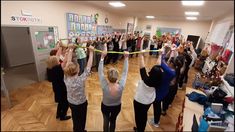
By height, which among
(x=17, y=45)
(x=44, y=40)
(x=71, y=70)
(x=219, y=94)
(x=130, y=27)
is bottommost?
(x=219, y=94)

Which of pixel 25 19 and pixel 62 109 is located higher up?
pixel 25 19

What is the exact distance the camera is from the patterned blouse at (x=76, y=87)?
1.67m

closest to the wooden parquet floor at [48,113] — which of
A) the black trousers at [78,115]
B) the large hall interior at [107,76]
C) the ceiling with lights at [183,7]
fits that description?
the large hall interior at [107,76]

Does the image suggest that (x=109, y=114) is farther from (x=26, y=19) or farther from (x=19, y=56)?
(x=19, y=56)

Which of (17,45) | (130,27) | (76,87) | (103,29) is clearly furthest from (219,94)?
(130,27)

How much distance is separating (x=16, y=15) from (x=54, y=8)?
44.8 inches

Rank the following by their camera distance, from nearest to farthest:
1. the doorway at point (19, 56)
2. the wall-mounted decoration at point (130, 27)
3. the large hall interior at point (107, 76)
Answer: the large hall interior at point (107, 76) < the doorway at point (19, 56) < the wall-mounted decoration at point (130, 27)

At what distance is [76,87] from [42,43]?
281 cm

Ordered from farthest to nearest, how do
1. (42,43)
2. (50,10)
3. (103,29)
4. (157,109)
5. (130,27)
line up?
(130,27) < (103,29) < (50,10) < (42,43) < (157,109)

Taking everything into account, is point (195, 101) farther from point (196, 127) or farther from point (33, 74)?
point (33, 74)

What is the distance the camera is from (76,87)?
5.55ft

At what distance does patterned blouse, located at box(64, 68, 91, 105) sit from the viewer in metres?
1.67

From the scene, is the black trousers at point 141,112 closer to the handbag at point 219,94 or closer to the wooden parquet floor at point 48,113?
the wooden parquet floor at point 48,113

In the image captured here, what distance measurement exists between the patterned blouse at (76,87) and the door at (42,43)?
256cm
